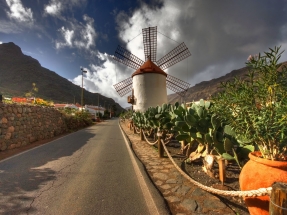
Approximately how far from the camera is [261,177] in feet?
6.58

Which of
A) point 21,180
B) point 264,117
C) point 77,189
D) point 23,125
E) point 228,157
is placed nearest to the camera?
point 264,117

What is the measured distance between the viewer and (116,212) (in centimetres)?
264

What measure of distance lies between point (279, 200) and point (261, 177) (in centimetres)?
59

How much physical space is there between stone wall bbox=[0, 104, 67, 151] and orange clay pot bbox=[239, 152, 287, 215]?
9011 millimetres

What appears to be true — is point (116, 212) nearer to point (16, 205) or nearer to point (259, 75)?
point (16, 205)

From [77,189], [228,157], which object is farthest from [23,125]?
[228,157]

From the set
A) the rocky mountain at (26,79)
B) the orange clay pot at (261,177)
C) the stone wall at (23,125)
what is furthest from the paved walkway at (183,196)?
the rocky mountain at (26,79)

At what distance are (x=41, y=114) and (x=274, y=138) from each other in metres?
12.7

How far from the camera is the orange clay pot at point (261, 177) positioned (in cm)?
193

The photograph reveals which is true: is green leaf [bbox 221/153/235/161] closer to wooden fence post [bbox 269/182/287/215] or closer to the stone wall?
wooden fence post [bbox 269/182/287/215]

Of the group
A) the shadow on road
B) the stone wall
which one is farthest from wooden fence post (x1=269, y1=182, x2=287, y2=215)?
the stone wall

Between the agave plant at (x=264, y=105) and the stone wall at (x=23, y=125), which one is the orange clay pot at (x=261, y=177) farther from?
the stone wall at (x=23, y=125)

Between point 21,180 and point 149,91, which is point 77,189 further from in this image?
point 149,91

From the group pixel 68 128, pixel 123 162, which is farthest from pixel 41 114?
pixel 123 162
